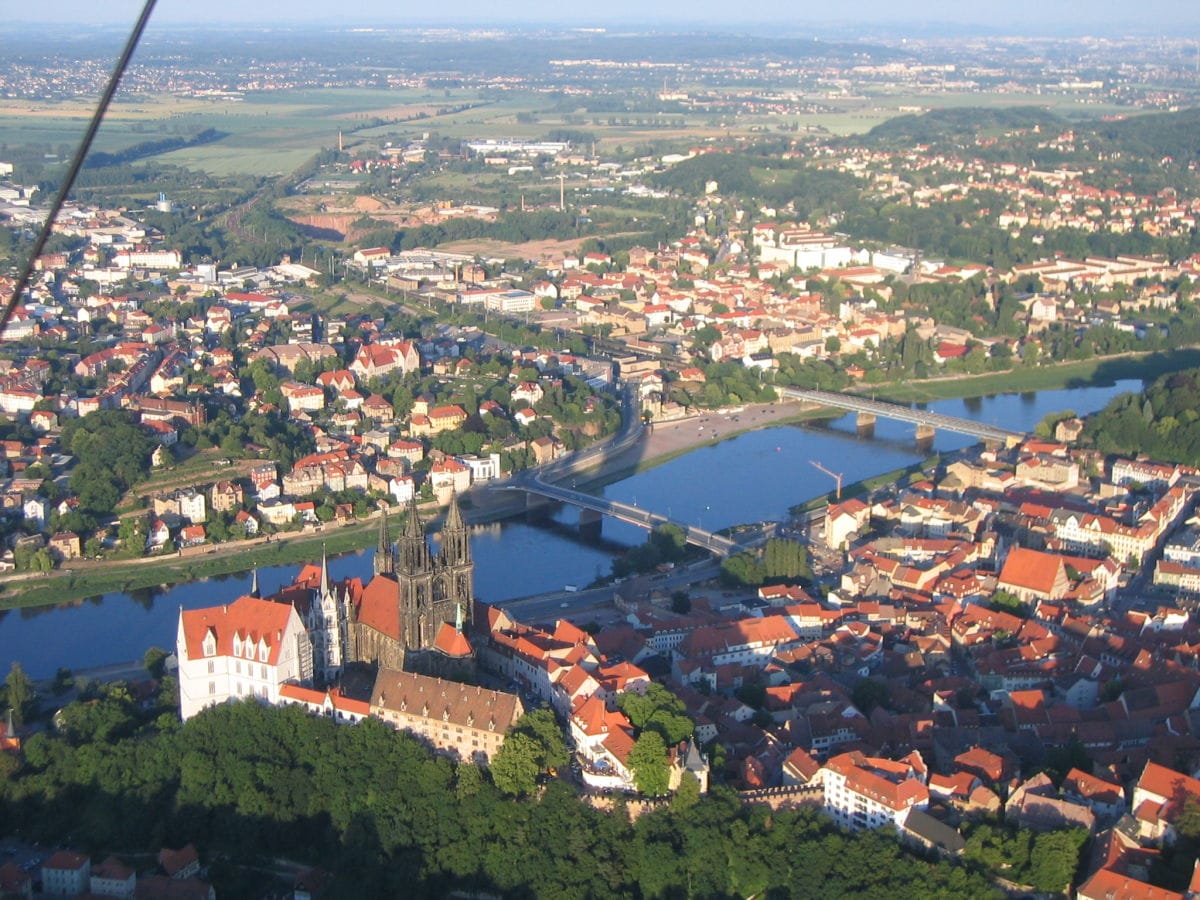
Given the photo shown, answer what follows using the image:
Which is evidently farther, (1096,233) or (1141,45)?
(1141,45)

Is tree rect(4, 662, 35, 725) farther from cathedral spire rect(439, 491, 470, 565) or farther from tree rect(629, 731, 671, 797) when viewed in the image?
tree rect(629, 731, 671, 797)

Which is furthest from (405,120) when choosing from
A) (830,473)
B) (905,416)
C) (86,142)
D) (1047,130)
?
(86,142)

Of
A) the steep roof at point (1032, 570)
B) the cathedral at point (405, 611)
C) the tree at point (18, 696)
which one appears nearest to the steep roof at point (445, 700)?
the cathedral at point (405, 611)

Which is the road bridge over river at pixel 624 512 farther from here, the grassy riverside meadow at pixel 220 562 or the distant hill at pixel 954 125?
the distant hill at pixel 954 125

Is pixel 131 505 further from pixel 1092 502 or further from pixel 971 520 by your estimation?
pixel 1092 502

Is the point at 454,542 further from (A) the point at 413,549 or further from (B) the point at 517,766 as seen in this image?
(B) the point at 517,766

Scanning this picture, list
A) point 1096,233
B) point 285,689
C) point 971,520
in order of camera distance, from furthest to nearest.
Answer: point 1096,233, point 971,520, point 285,689

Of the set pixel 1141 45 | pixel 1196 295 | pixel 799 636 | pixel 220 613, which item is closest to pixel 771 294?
pixel 1196 295
